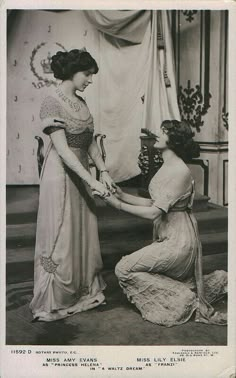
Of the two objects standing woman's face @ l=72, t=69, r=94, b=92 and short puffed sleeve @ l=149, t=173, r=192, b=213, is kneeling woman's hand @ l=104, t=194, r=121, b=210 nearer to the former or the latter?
short puffed sleeve @ l=149, t=173, r=192, b=213

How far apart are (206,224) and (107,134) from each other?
39 centimetres

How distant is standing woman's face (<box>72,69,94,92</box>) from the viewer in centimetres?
189

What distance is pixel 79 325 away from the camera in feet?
6.22

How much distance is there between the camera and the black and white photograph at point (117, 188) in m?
1.88

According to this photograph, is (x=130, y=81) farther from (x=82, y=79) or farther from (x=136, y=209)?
(x=136, y=209)

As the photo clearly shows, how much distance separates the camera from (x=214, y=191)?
1.93 meters

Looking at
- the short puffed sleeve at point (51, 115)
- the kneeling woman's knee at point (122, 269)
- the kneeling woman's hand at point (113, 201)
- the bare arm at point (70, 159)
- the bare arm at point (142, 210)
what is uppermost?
the short puffed sleeve at point (51, 115)

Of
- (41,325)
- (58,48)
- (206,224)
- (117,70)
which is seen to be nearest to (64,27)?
(58,48)

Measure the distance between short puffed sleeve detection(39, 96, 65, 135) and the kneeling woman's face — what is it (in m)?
0.27

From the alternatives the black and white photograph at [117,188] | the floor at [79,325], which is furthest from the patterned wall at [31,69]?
the floor at [79,325]

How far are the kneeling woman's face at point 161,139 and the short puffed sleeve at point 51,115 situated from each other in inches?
10.8

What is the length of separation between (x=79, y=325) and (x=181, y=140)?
61 centimetres

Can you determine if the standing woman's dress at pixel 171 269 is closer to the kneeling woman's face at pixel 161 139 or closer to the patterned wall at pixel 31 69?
the kneeling woman's face at pixel 161 139

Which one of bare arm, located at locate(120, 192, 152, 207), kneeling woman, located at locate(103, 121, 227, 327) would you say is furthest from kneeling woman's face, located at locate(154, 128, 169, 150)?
bare arm, located at locate(120, 192, 152, 207)
